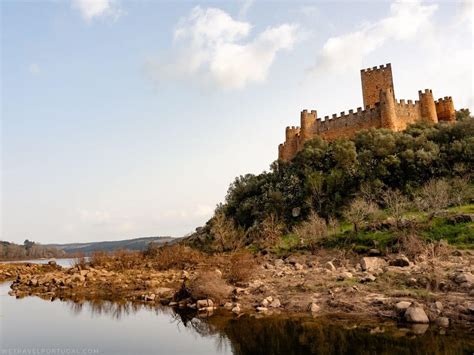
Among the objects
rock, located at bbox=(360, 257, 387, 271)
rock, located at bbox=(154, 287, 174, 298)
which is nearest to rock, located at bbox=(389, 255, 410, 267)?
rock, located at bbox=(360, 257, 387, 271)

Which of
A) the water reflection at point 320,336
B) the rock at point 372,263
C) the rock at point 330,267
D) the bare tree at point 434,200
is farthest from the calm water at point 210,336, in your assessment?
the bare tree at point 434,200

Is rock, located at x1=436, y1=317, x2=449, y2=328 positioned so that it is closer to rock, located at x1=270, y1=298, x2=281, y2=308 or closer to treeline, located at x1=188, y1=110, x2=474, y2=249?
rock, located at x1=270, y1=298, x2=281, y2=308

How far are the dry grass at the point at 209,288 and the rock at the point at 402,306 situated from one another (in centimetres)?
678

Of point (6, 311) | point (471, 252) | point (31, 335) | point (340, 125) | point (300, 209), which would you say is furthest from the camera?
point (340, 125)

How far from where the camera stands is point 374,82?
44656 mm

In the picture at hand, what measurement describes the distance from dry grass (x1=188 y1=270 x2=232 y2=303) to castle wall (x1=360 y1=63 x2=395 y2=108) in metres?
32.4

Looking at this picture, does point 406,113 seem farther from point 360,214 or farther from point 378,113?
point 360,214

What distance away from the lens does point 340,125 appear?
148 feet

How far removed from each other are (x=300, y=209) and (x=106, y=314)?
24223 mm

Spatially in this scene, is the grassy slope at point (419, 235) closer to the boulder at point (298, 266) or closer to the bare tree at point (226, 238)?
the boulder at point (298, 266)

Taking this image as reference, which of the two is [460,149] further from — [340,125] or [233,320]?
[233,320]

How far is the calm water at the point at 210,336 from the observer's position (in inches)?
450

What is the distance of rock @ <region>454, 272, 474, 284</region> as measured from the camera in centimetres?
1546

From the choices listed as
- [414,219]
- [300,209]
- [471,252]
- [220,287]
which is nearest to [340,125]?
[300,209]
